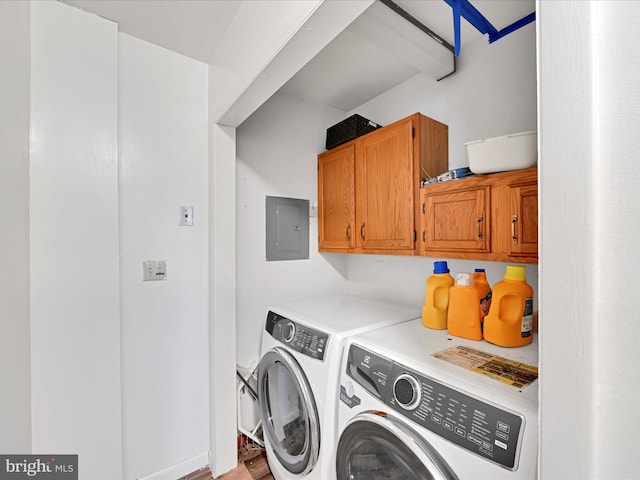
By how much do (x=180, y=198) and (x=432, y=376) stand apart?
1.58 m

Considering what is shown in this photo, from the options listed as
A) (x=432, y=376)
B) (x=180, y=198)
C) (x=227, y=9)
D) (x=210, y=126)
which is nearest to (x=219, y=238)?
(x=180, y=198)

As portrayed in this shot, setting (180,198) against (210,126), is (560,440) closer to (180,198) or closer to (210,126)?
(180,198)

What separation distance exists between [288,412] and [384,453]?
2.58 feet

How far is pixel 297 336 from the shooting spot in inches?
54.3

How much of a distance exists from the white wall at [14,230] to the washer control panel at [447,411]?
133 cm

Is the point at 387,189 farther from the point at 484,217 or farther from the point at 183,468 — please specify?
the point at 183,468

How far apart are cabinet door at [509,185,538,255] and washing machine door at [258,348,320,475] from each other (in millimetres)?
1099

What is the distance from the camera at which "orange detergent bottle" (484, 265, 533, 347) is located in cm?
103

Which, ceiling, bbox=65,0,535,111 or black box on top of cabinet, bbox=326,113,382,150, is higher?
ceiling, bbox=65,0,535,111

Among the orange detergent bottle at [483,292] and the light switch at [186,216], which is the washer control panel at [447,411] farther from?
the light switch at [186,216]

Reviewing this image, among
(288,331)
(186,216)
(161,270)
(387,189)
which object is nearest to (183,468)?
(288,331)

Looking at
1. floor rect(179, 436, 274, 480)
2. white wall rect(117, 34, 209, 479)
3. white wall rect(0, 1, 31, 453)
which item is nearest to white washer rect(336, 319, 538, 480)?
floor rect(179, 436, 274, 480)

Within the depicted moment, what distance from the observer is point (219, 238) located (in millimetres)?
1592

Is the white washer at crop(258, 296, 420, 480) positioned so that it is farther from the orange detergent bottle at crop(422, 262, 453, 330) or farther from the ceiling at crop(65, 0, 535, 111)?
the ceiling at crop(65, 0, 535, 111)
